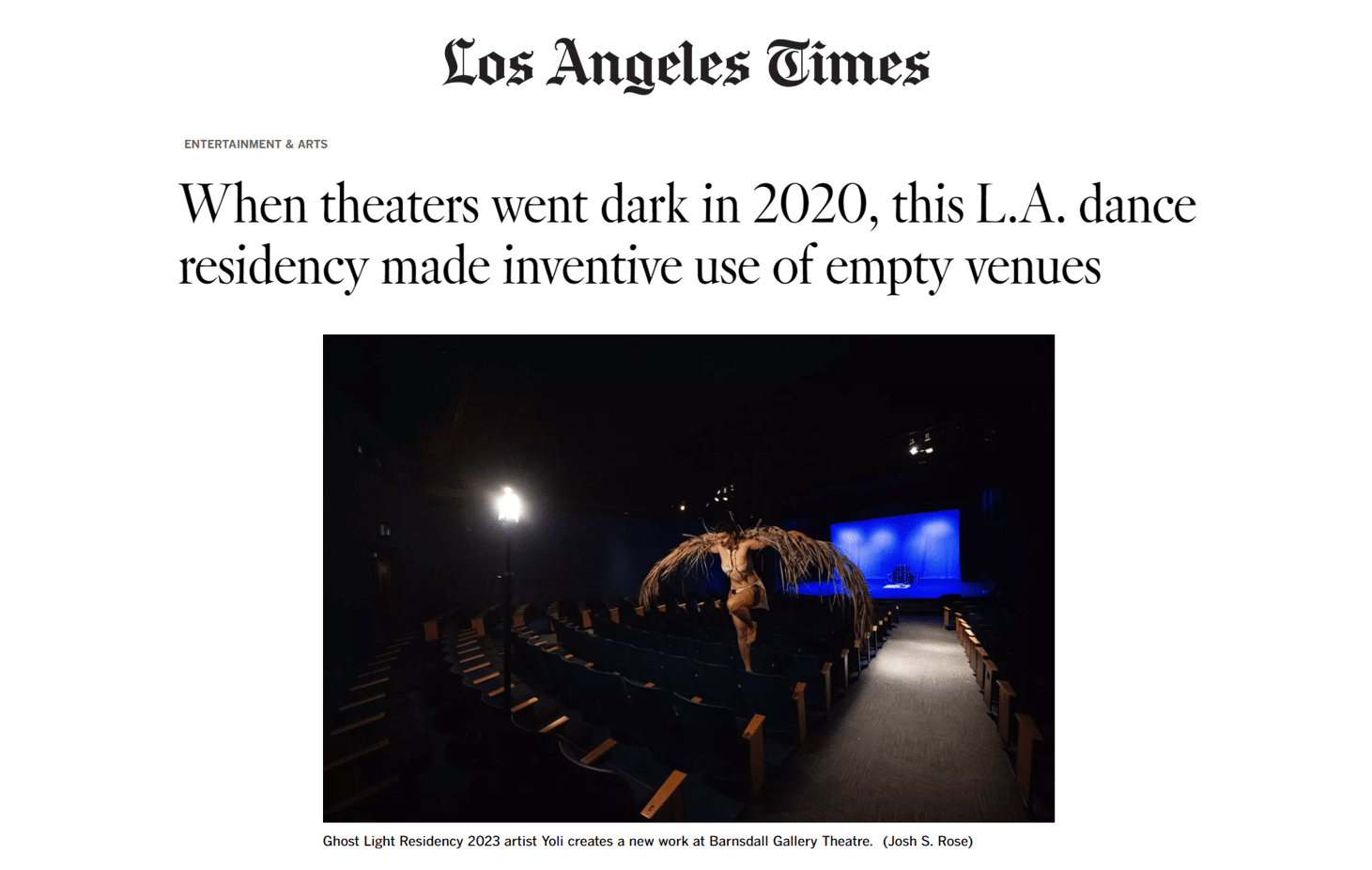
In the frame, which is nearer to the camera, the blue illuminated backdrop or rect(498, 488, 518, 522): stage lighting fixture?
rect(498, 488, 518, 522): stage lighting fixture

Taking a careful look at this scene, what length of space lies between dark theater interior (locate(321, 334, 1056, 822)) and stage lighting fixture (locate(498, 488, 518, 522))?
0.06 feet

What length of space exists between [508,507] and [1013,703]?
12.4 feet

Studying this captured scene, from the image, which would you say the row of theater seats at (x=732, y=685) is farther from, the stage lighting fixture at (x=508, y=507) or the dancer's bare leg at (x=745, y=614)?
the stage lighting fixture at (x=508, y=507)

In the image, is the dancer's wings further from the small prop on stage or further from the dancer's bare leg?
the dancer's bare leg

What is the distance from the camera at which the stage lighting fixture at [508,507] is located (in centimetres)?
286

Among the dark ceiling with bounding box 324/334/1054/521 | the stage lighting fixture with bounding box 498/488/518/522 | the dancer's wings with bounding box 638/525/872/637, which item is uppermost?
the dark ceiling with bounding box 324/334/1054/521

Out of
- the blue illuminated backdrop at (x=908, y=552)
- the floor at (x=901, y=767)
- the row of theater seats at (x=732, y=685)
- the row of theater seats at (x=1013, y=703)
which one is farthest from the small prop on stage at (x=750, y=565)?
the blue illuminated backdrop at (x=908, y=552)

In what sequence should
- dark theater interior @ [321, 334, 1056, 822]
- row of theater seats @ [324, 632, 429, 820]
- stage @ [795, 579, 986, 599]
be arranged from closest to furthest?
row of theater seats @ [324, 632, 429, 820], dark theater interior @ [321, 334, 1056, 822], stage @ [795, 579, 986, 599]

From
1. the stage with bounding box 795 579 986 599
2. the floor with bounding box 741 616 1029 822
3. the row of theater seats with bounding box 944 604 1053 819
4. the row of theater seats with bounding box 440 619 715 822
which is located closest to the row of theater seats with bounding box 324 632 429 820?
the row of theater seats with bounding box 440 619 715 822

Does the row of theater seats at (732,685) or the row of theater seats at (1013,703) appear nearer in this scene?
the row of theater seats at (1013,703)

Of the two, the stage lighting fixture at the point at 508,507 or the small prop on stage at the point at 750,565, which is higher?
the stage lighting fixture at the point at 508,507

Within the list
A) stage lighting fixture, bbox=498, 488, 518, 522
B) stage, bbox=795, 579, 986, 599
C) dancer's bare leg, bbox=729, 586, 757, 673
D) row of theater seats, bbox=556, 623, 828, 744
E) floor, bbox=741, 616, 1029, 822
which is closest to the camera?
floor, bbox=741, 616, 1029, 822

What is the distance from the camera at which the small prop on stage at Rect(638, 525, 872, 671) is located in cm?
364

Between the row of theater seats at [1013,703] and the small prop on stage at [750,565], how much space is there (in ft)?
3.57
